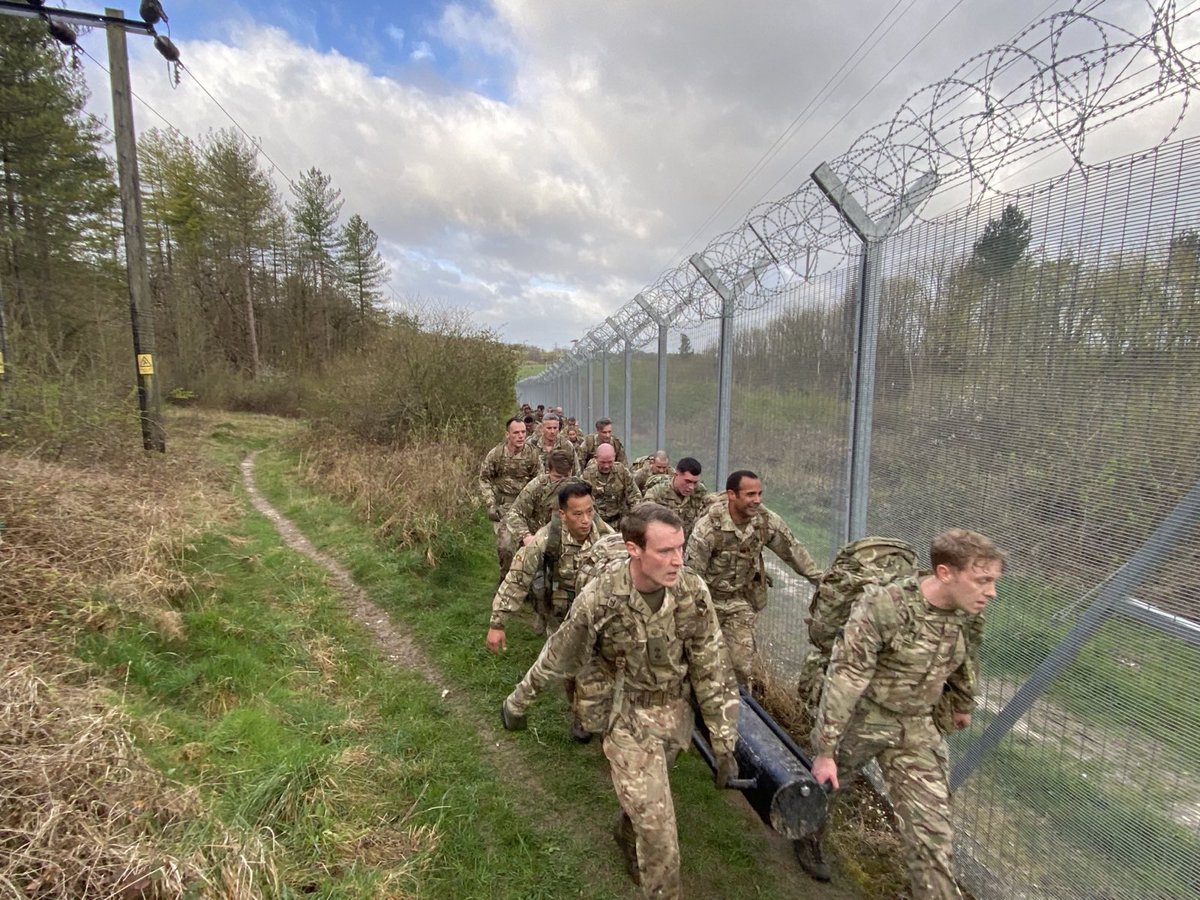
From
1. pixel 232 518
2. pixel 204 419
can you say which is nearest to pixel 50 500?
pixel 232 518

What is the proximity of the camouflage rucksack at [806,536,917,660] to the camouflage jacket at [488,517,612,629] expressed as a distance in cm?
142

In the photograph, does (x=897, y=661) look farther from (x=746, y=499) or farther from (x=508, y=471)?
(x=508, y=471)

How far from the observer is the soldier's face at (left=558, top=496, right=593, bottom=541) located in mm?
3721

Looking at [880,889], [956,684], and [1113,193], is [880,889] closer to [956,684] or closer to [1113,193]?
[956,684]

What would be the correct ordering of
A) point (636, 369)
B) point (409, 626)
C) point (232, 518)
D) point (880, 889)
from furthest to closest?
point (636, 369) → point (232, 518) → point (409, 626) → point (880, 889)

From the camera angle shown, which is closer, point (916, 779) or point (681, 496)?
point (916, 779)

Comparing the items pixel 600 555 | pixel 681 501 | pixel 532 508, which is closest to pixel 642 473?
pixel 681 501

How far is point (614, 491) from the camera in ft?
19.2

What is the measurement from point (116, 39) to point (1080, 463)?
11.7 m

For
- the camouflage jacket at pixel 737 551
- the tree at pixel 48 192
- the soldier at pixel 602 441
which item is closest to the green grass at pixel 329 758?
the camouflage jacket at pixel 737 551

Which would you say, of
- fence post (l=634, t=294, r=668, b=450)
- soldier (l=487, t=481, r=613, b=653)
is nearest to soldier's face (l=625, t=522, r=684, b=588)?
soldier (l=487, t=481, r=613, b=653)

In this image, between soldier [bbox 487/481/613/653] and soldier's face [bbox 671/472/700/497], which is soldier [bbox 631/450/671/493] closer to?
soldier's face [bbox 671/472/700/497]

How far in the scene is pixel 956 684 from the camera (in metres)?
2.43

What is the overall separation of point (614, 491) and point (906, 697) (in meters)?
3.71
